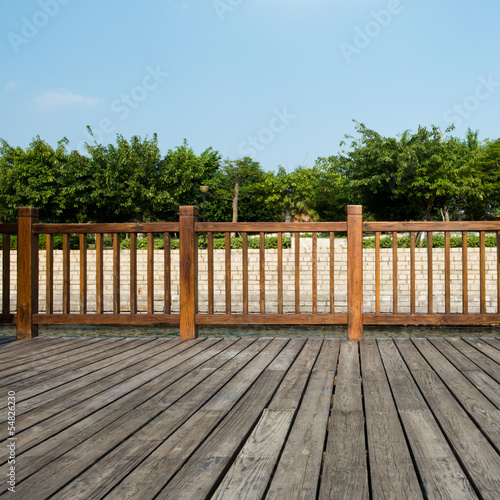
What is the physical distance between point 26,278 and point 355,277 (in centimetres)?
291

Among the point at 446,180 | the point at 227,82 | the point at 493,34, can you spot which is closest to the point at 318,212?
the point at 446,180

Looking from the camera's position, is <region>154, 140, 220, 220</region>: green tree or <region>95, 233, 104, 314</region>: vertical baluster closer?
<region>95, 233, 104, 314</region>: vertical baluster

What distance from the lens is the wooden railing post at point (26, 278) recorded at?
3.91 metres

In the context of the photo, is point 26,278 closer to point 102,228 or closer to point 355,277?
point 102,228

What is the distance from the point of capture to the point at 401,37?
21.7 feet

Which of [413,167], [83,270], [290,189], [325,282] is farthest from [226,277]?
[290,189]

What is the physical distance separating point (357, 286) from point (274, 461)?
2.59 metres

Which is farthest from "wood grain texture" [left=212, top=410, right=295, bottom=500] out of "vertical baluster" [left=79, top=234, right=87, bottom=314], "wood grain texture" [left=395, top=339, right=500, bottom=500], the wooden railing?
"vertical baluster" [left=79, top=234, right=87, bottom=314]

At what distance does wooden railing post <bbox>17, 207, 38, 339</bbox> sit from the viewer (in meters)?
3.91

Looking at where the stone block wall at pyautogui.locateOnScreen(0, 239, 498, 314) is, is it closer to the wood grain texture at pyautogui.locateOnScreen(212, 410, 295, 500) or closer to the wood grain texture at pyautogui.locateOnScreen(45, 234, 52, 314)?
the wood grain texture at pyautogui.locateOnScreen(45, 234, 52, 314)

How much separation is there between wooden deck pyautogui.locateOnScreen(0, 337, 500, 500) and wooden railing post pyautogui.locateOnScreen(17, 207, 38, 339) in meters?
0.89

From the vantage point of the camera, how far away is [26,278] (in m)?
3.93

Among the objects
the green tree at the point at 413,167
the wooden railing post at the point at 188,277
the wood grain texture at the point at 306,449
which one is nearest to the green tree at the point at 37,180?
the green tree at the point at 413,167

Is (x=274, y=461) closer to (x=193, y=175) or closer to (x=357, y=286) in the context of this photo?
(x=357, y=286)
